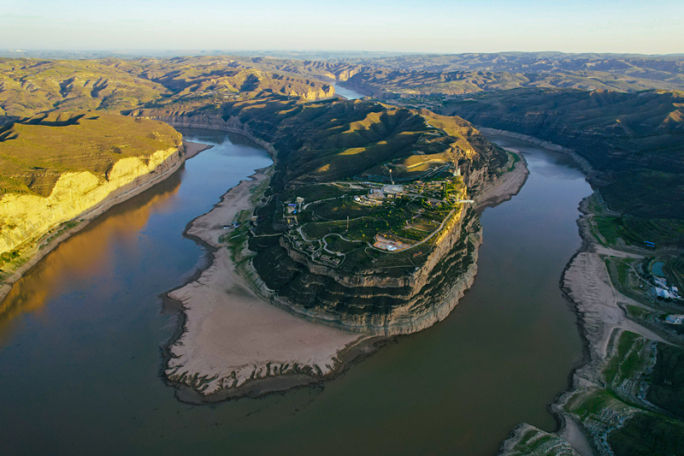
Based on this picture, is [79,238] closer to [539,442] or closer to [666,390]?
[539,442]

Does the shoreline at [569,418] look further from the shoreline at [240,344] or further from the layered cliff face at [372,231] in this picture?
the shoreline at [240,344]

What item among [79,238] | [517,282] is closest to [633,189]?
[517,282]

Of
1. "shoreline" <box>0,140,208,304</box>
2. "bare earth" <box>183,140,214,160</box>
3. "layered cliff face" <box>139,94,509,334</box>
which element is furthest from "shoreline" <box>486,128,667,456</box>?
"bare earth" <box>183,140,214,160</box>

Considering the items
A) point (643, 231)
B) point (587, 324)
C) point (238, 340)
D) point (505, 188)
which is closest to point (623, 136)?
point (505, 188)

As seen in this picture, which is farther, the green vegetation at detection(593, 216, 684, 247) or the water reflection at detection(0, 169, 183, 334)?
the green vegetation at detection(593, 216, 684, 247)

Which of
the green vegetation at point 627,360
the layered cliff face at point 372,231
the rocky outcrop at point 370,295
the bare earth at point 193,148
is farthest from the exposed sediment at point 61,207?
the green vegetation at point 627,360

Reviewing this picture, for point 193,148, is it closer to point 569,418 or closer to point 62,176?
point 62,176

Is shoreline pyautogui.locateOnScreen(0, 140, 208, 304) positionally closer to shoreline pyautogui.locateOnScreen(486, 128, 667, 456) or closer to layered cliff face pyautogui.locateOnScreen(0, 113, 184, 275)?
layered cliff face pyautogui.locateOnScreen(0, 113, 184, 275)
